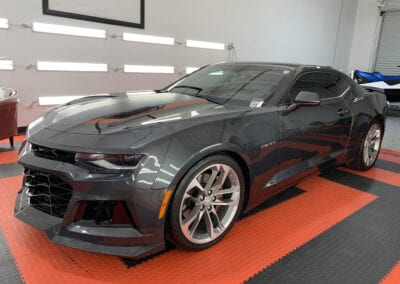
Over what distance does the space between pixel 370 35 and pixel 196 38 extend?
7.12 meters

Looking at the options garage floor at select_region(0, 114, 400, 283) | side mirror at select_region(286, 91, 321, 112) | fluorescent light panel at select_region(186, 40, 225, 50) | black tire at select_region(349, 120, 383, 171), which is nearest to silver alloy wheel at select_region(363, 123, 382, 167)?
black tire at select_region(349, 120, 383, 171)

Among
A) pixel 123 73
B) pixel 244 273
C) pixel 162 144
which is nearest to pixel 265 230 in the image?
pixel 244 273

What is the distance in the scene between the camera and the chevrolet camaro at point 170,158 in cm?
148

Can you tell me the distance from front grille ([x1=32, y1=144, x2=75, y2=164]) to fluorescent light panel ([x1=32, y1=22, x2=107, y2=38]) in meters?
3.15

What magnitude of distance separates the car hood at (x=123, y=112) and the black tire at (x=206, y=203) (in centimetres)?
31

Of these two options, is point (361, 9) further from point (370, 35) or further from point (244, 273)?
point (244, 273)

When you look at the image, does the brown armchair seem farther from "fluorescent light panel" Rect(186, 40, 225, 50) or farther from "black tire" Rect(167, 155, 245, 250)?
"fluorescent light panel" Rect(186, 40, 225, 50)

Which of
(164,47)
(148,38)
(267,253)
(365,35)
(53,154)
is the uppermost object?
(365,35)

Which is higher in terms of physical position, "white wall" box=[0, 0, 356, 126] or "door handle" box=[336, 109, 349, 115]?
"white wall" box=[0, 0, 356, 126]

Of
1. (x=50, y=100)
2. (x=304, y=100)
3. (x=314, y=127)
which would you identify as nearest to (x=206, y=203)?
(x=304, y=100)

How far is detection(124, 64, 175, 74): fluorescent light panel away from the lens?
5.18 m

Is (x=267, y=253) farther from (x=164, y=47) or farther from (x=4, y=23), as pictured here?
(x=164, y=47)

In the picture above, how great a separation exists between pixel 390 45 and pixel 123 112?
10.5 meters

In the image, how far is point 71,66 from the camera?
14.9ft
